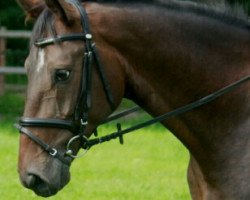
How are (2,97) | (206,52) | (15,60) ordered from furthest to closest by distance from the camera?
(15,60) < (2,97) < (206,52)

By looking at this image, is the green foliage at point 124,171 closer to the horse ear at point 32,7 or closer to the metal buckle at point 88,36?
the horse ear at point 32,7

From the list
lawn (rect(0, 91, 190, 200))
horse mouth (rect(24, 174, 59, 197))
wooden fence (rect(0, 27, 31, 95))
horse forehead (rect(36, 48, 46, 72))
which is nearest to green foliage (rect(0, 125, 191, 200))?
lawn (rect(0, 91, 190, 200))

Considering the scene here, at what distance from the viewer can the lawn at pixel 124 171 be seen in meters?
Answer: 7.98

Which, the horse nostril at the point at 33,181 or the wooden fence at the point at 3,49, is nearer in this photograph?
the horse nostril at the point at 33,181

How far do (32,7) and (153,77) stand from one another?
769 millimetres

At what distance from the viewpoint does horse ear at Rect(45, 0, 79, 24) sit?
13.1 feet

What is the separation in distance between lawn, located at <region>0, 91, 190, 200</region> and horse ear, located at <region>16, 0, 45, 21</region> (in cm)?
382

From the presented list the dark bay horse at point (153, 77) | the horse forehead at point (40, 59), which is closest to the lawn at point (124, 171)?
the dark bay horse at point (153, 77)

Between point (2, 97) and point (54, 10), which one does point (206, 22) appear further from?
point (2, 97)

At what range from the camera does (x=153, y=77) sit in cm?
423

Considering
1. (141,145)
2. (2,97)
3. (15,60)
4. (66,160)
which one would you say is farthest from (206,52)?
(15,60)

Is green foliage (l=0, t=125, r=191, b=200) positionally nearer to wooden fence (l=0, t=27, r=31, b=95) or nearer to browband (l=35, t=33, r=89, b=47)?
wooden fence (l=0, t=27, r=31, b=95)

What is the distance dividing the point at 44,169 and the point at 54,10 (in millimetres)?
831

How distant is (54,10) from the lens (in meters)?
4.04
